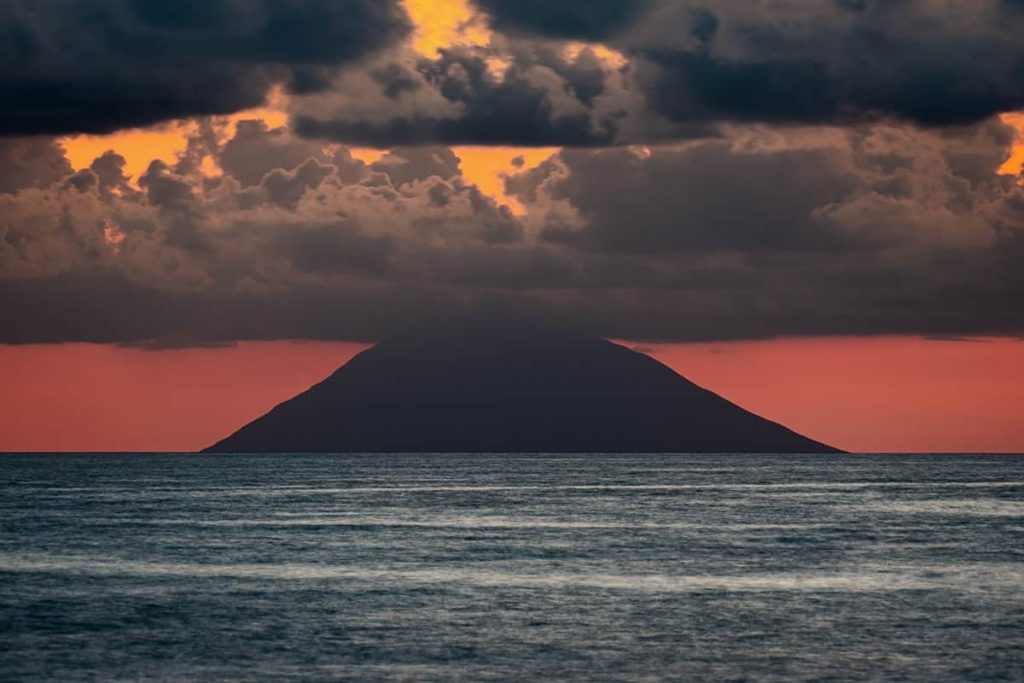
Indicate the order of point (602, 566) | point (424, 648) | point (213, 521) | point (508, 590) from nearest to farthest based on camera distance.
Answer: point (424, 648) → point (508, 590) → point (602, 566) → point (213, 521)

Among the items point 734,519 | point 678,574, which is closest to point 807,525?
point 734,519

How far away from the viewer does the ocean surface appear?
168 feet

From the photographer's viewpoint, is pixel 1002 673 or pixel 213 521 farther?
pixel 213 521

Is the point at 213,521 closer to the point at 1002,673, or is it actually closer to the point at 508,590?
the point at 508,590

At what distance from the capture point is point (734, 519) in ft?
427

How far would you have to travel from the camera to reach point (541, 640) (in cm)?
5556

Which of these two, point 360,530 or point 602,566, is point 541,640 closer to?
point 602,566

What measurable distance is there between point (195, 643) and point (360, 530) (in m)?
59.2

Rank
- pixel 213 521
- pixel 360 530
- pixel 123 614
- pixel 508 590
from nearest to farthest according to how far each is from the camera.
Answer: pixel 123 614
pixel 508 590
pixel 360 530
pixel 213 521

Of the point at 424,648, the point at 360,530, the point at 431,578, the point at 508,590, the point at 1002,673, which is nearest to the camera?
the point at 1002,673

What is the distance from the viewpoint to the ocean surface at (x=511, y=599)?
51.2 m

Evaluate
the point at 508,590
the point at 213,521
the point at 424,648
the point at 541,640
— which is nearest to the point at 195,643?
the point at 424,648

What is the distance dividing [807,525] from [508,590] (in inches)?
2173

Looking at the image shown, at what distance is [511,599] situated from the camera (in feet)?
221
